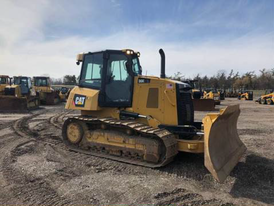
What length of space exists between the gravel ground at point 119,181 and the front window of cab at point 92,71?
202 cm

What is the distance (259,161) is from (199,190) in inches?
99.7

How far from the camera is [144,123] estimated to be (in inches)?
249

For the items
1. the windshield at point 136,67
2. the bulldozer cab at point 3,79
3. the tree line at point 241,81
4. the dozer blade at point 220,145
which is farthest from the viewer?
the tree line at point 241,81

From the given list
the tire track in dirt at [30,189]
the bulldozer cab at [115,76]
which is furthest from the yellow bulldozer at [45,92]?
the tire track in dirt at [30,189]

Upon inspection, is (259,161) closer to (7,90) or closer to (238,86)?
(7,90)

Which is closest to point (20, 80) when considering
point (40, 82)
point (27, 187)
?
point (40, 82)

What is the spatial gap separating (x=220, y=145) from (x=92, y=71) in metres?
4.01

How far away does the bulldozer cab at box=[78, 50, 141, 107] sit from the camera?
255 inches

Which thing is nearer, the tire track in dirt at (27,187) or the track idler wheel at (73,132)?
the tire track in dirt at (27,187)

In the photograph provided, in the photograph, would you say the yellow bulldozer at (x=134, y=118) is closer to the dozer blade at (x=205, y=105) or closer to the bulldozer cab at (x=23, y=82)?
the dozer blade at (x=205, y=105)

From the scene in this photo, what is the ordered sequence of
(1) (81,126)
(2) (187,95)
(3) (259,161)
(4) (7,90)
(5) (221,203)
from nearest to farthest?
(5) (221,203), (3) (259,161), (2) (187,95), (1) (81,126), (4) (7,90)

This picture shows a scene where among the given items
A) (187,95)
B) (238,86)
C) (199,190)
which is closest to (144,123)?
(187,95)

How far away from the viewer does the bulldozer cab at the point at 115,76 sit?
6.48m

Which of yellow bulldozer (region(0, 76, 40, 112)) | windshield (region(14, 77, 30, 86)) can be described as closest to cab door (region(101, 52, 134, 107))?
yellow bulldozer (region(0, 76, 40, 112))
